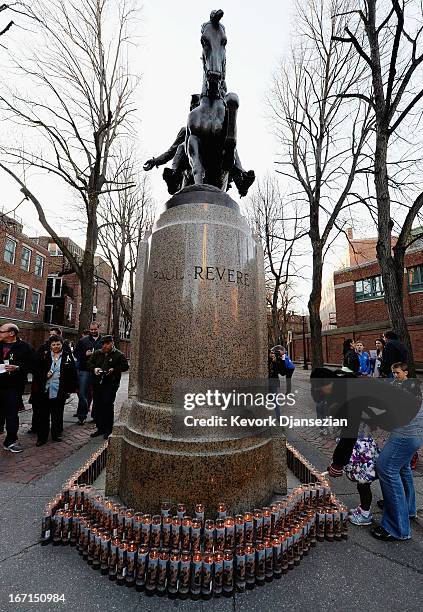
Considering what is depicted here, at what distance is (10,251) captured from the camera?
1248 inches

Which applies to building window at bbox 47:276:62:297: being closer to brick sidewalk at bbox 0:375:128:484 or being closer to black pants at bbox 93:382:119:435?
brick sidewalk at bbox 0:375:128:484

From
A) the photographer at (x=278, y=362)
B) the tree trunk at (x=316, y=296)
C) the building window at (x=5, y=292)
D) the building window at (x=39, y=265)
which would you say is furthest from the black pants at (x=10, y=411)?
the building window at (x=39, y=265)

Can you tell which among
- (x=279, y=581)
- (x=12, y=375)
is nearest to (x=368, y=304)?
(x=12, y=375)

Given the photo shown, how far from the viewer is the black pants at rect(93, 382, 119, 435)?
6.50m

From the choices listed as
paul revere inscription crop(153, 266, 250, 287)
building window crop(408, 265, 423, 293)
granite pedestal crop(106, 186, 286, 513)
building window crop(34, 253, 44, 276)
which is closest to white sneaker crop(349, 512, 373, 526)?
granite pedestal crop(106, 186, 286, 513)

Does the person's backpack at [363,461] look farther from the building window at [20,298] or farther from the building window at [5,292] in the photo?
the building window at [20,298]

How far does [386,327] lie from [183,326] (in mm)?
26835

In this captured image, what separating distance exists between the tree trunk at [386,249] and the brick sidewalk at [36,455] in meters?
8.13

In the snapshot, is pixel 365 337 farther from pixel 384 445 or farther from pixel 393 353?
pixel 384 445

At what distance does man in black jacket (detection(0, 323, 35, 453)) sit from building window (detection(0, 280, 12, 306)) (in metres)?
28.0

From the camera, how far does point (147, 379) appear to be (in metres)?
3.52

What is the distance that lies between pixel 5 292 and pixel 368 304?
32859mm

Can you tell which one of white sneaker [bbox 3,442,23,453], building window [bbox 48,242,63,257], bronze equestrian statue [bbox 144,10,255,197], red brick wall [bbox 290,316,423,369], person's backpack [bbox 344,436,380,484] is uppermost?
building window [bbox 48,242,63,257]

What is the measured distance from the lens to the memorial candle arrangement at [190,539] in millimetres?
2404
